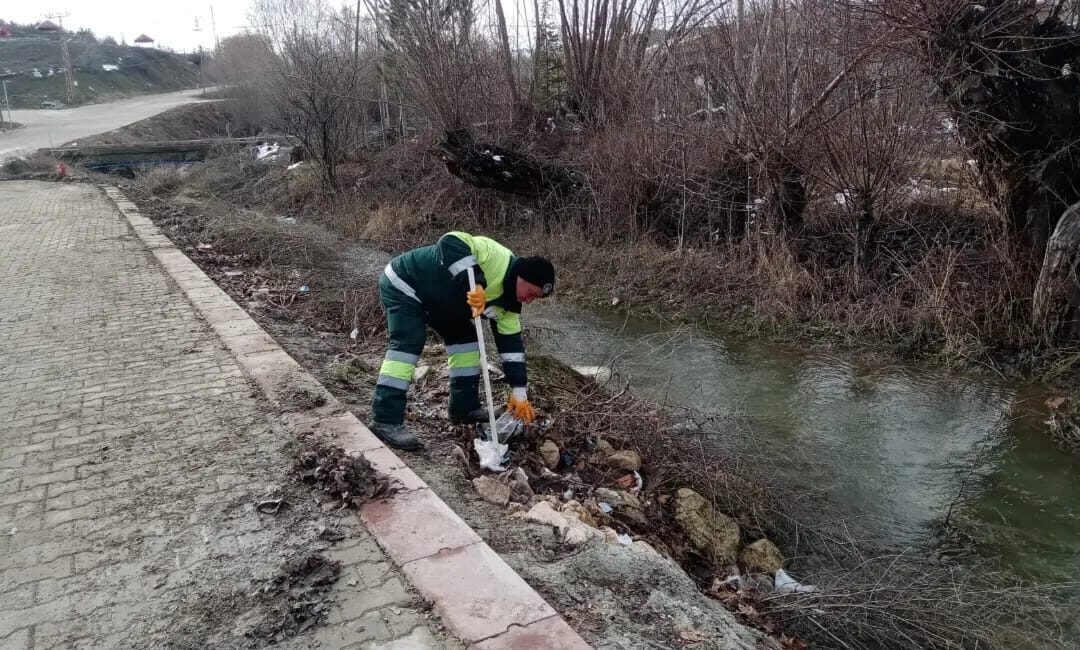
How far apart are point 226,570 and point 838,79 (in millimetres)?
7993

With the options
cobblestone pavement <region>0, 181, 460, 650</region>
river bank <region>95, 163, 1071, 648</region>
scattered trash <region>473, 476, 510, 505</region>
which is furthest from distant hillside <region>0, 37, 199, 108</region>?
scattered trash <region>473, 476, 510, 505</region>

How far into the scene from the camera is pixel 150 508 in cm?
342

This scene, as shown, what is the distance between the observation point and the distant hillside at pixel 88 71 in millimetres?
44094

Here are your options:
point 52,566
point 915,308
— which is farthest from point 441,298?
point 915,308

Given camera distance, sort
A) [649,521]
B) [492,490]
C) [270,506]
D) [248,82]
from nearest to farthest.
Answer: [270,506], [492,490], [649,521], [248,82]

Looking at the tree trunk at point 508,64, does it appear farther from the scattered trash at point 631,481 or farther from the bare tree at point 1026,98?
the scattered trash at point 631,481

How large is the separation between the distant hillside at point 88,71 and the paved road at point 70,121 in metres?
3.75

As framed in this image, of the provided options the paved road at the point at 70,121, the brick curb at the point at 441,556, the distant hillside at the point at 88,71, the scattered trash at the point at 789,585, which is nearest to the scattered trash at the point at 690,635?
the brick curb at the point at 441,556

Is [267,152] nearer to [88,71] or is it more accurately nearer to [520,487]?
[520,487]

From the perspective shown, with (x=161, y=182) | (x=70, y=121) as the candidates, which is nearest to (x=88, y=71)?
(x=70, y=121)

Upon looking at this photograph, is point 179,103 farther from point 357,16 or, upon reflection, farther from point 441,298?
point 441,298

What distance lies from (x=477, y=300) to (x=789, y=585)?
2.32 meters

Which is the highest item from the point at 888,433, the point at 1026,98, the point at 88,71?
the point at 88,71

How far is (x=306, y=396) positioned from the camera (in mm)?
4738
